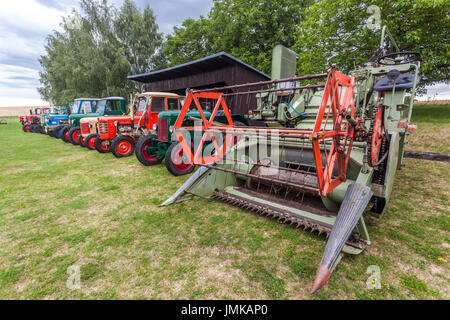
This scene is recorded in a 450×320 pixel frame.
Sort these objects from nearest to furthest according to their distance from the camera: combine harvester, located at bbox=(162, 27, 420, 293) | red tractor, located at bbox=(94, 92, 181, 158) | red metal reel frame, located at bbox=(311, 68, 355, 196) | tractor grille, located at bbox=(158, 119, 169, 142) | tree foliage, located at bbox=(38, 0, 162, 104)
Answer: red metal reel frame, located at bbox=(311, 68, 355, 196), combine harvester, located at bbox=(162, 27, 420, 293), tractor grille, located at bbox=(158, 119, 169, 142), red tractor, located at bbox=(94, 92, 181, 158), tree foliage, located at bbox=(38, 0, 162, 104)

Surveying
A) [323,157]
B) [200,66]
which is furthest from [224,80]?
[323,157]

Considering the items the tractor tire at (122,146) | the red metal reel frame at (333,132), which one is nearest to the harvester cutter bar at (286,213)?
the red metal reel frame at (333,132)

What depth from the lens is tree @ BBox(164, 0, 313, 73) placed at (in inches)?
578

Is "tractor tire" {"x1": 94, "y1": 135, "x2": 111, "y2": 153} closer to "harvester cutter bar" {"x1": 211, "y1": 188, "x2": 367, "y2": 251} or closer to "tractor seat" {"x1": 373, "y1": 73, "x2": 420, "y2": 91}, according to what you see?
"harvester cutter bar" {"x1": 211, "y1": 188, "x2": 367, "y2": 251}

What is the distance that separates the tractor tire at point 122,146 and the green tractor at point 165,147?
1504 millimetres

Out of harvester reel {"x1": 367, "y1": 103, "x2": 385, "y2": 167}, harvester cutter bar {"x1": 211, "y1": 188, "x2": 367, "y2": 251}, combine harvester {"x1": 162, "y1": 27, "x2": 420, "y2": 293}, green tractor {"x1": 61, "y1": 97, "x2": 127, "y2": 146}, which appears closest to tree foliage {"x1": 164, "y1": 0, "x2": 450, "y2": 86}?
combine harvester {"x1": 162, "y1": 27, "x2": 420, "y2": 293}

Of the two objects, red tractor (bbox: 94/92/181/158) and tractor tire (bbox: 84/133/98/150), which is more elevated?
red tractor (bbox: 94/92/181/158)

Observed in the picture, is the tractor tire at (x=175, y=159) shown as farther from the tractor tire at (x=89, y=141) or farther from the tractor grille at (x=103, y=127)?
the tractor tire at (x=89, y=141)

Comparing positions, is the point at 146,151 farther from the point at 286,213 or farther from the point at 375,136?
the point at 375,136

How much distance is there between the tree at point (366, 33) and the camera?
822 centimetres

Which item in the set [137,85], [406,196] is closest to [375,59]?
[406,196]

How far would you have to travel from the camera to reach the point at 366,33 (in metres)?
9.18
